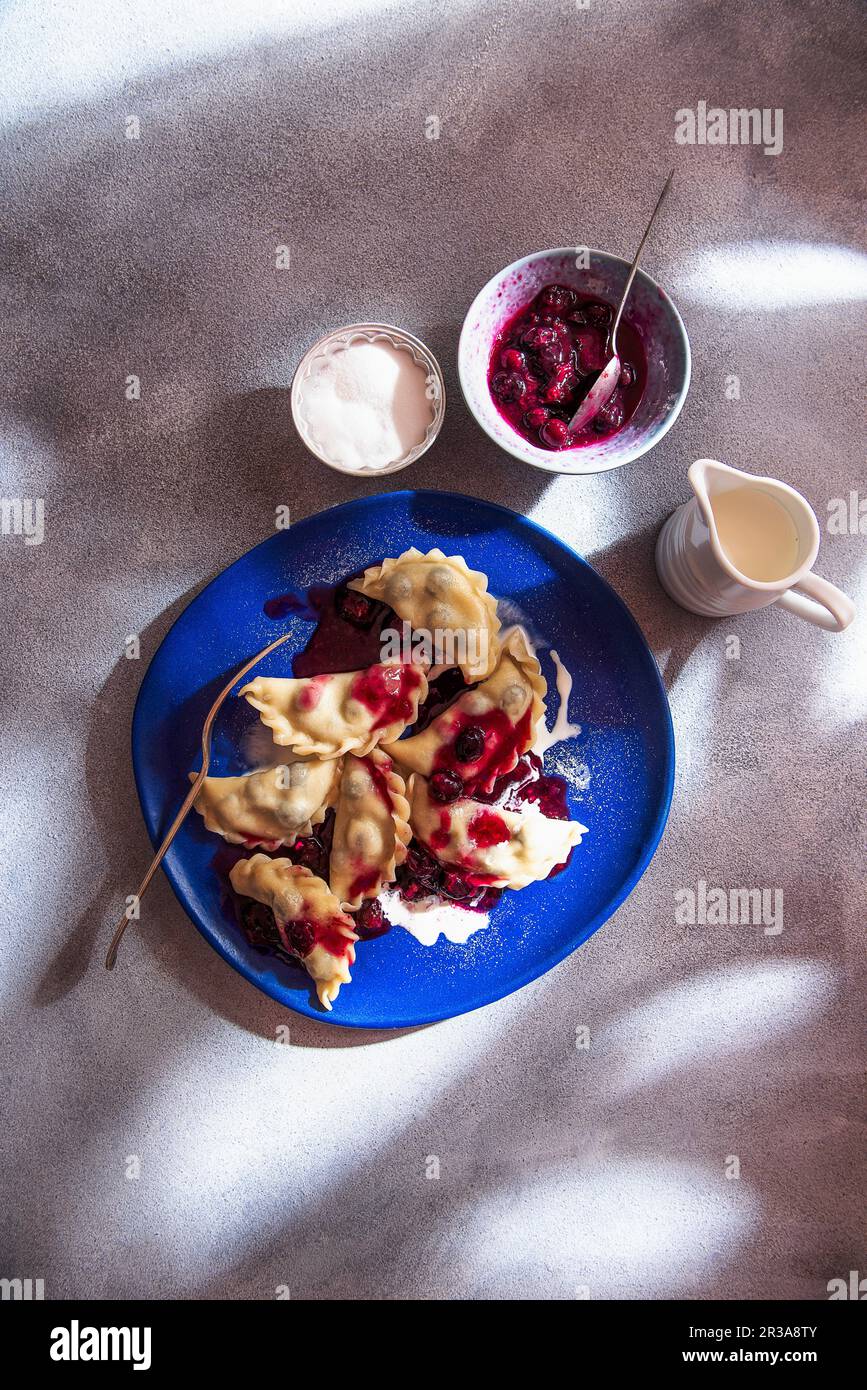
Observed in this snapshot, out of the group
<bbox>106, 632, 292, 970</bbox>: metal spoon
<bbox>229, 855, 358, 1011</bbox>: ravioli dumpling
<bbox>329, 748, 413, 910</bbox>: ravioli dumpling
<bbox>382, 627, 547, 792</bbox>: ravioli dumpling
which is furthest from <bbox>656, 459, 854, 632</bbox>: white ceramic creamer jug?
<bbox>229, 855, 358, 1011</bbox>: ravioli dumpling

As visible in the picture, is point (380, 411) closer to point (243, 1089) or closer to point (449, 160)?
point (449, 160)

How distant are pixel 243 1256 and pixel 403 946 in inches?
31.6

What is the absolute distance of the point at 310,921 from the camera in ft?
6.74

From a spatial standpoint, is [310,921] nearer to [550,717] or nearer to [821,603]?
[550,717]

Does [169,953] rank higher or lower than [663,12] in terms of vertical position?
lower

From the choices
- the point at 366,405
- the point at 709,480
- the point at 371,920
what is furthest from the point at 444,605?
the point at 371,920

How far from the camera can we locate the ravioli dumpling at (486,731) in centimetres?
208

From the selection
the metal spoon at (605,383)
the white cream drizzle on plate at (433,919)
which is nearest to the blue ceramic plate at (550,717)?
the white cream drizzle on plate at (433,919)

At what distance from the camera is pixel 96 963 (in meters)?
2.25

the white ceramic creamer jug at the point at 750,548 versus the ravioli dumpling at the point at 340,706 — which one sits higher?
the white ceramic creamer jug at the point at 750,548

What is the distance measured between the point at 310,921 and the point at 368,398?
1087mm

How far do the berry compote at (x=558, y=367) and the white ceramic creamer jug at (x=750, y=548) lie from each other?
260mm

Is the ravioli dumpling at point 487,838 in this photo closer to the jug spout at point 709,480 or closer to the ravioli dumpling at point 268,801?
the ravioli dumpling at point 268,801
